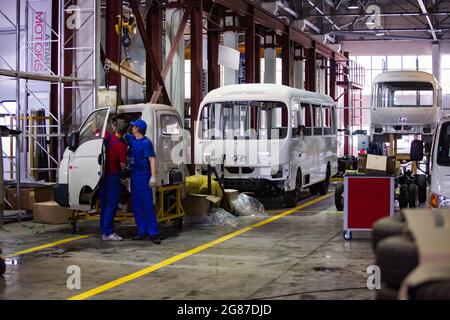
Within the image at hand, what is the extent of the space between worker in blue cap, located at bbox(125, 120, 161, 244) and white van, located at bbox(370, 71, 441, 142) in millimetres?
11138

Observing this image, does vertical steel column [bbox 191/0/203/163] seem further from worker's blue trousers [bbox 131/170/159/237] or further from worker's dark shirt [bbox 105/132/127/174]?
worker's blue trousers [bbox 131/170/159/237]

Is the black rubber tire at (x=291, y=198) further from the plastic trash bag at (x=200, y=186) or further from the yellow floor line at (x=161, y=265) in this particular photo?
the plastic trash bag at (x=200, y=186)

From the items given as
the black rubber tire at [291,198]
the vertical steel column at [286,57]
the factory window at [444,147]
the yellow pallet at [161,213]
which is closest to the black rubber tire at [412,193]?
the black rubber tire at [291,198]

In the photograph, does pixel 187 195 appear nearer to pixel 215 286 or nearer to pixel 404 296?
pixel 215 286

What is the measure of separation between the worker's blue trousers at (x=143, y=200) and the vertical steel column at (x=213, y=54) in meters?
8.88

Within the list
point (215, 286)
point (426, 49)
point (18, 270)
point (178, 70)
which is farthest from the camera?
point (426, 49)

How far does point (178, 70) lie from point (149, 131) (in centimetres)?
701

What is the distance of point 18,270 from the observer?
25.3ft

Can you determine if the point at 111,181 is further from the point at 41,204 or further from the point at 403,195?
the point at 403,195

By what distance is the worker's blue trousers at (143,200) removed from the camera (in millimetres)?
9492

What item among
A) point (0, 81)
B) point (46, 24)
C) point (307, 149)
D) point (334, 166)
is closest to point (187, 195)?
point (307, 149)

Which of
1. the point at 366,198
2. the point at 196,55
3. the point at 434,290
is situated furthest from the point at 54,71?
the point at 434,290

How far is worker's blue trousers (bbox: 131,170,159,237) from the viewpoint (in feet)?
31.1

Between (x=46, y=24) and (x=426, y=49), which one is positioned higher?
(x=426, y=49)
